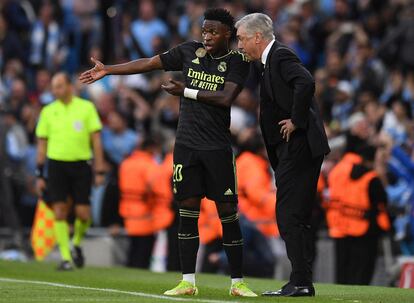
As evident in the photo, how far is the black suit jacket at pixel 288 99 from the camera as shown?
10.7m

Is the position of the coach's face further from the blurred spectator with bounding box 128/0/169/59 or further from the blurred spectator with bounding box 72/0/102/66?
the blurred spectator with bounding box 72/0/102/66

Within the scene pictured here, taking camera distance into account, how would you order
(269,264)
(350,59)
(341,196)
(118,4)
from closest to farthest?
(341,196) < (269,264) < (350,59) < (118,4)

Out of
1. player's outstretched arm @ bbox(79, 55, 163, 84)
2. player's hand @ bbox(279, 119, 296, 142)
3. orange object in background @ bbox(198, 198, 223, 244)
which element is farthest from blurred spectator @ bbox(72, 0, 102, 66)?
player's hand @ bbox(279, 119, 296, 142)

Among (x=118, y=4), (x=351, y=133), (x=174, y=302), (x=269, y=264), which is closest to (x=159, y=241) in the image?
(x=269, y=264)

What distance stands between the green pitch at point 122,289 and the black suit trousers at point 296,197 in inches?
13.5

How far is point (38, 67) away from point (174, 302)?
1491 cm

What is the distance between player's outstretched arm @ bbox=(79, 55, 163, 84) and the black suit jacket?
3.15 feet

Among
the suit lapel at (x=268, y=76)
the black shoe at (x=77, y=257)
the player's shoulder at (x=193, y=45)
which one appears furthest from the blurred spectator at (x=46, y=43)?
the suit lapel at (x=268, y=76)

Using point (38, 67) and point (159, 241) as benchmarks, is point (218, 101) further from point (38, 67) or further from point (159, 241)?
point (38, 67)

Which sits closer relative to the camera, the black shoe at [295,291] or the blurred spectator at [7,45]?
the black shoe at [295,291]

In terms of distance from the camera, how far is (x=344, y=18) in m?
23.5

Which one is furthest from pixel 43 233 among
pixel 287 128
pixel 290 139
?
pixel 287 128

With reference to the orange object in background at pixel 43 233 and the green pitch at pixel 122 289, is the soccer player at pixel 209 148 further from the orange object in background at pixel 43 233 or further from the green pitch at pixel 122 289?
the orange object in background at pixel 43 233

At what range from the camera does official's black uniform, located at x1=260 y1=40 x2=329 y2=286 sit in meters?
10.8
